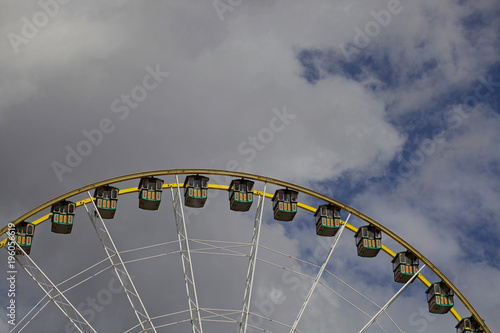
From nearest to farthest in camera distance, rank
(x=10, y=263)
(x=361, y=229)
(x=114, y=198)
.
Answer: (x=10, y=263) → (x=114, y=198) → (x=361, y=229)

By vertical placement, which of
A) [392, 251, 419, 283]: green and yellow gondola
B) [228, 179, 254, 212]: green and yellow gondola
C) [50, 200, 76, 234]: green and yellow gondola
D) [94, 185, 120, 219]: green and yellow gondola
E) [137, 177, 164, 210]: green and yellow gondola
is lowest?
[50, 200, 76, 234]: green and yellow gondola

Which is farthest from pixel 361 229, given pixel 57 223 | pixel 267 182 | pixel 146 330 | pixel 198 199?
pixel 57 223

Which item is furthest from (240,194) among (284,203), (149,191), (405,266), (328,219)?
(405,266)

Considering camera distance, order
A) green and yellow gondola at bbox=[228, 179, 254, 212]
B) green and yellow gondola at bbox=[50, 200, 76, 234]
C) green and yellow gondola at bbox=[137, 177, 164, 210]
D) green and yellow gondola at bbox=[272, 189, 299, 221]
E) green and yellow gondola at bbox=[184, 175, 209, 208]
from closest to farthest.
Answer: green and yellow gondola at bbox=[50, 200, 76, 234]
green and yellow gondola at bbox=[137, 177, 164, 210]
green and yellow gondola at bbox=[184, 175, 209, 208]
green and yellow gondola at bbox=[228, 179, 254, 212]
green and yellow gondola at bbox=[272, 189, 299, 221]

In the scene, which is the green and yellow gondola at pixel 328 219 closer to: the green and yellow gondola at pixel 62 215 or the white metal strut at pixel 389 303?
the white metal strut at pixel 389 303

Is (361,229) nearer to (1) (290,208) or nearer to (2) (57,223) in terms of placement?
(1) (290,208)

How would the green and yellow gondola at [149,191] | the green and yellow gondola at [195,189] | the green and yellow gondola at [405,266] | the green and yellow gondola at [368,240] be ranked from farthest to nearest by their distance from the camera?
the green and yellow gondola at [405,266], the green and yellow gondola at [368,240], the green and yellow gondola at [195,189], the green and yellow gondola at [149,191]

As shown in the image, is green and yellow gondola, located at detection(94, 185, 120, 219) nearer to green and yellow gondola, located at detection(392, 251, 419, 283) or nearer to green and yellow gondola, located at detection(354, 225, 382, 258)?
green and yellow gondola, located at detection(354, 225, 382, 258)

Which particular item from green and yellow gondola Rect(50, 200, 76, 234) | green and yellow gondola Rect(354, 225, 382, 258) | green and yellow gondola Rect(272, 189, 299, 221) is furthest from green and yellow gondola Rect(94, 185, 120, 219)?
green and yellow gondola Rect(354, 225, 382, 258)

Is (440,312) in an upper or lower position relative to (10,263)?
upper

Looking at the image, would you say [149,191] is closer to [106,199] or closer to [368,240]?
[106,199]

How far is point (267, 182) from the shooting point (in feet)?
186

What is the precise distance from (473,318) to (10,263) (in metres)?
31.0

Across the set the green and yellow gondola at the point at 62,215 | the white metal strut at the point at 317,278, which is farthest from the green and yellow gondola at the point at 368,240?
the green and yellow gondola at the point at 62,215
